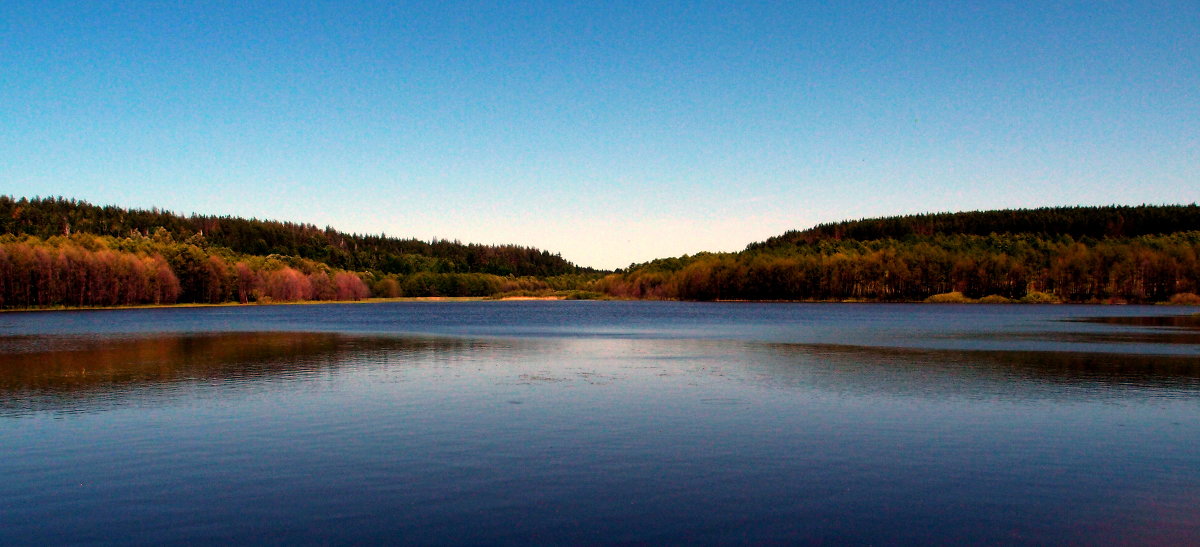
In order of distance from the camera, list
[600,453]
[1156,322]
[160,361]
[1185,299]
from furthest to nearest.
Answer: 1. [1185,299]
2. [1156,322]
3. [160,361]
4. [600,453]

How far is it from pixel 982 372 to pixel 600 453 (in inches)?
1045

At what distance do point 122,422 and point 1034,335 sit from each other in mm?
69888

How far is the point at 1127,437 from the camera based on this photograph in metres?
22.6

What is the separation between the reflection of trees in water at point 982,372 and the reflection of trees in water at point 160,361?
75.2ft

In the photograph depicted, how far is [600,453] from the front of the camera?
67.5 feet

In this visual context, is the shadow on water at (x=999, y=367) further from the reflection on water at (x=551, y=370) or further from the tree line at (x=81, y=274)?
the tree line at (x=81, y=274)

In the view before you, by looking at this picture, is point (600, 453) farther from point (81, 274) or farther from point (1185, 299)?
Result: point (1185, 299)

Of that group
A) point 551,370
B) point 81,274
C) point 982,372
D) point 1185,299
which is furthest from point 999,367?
point 1185,299

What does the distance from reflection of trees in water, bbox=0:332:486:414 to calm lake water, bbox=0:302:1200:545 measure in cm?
40

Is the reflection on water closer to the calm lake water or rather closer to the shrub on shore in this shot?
the calm lake water

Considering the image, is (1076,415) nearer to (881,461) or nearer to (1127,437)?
(1127,437)

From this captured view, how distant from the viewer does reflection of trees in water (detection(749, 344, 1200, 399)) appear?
108 feet

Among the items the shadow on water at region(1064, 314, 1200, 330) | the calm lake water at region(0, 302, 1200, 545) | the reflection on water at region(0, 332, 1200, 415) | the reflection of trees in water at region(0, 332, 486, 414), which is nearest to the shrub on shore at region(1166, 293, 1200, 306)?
the shadow on water at region(1064, 314, 1200, 330)

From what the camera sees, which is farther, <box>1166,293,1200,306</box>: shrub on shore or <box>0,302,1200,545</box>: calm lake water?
<box>1166,293,1200,306</box>: shrub on shore
